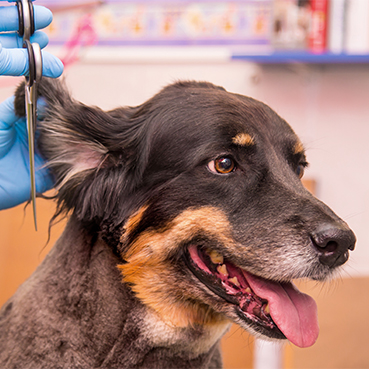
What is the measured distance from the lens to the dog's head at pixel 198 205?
38.9 inches

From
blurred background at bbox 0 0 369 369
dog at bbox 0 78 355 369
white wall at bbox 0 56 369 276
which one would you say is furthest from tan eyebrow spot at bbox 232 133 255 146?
white wall at bbox 0 56 369 276

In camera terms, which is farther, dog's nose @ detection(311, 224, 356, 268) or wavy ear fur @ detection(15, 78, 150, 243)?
wavy ear fur @ detection(15, 78, 150, 243)

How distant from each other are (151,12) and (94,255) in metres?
2.03

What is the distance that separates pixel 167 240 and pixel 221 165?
215 mm

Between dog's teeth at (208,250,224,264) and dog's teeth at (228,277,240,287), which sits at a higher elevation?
dog's teeth at (208,250,224,264)

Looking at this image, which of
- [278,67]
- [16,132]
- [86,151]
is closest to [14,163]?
[16,132]

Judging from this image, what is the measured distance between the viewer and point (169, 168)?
3.48ft

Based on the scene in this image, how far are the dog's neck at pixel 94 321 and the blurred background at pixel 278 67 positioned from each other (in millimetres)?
1592

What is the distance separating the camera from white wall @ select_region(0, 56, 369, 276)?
2.70m

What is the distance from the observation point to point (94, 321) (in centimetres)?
102

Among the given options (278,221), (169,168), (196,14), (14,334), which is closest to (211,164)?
(169,168)

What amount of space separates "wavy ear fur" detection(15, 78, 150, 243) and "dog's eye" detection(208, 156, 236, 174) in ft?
0.55

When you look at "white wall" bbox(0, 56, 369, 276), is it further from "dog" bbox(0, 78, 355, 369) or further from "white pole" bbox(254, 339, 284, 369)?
"dog" bbox(0, 78, 355, 369)

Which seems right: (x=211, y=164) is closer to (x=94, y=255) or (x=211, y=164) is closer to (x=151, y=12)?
(x=94, y=255)
